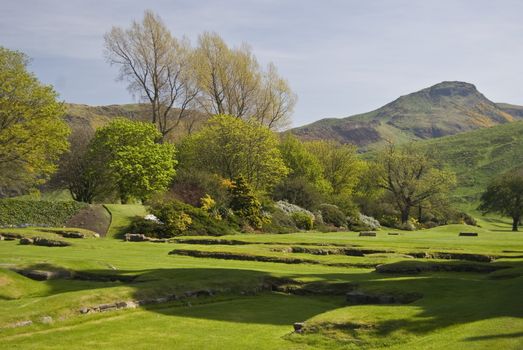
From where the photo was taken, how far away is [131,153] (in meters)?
53.1

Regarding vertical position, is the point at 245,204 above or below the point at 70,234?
above

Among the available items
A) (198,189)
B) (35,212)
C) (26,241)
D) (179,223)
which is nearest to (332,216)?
(198,189)

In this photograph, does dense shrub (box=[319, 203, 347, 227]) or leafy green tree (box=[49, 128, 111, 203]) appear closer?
leafy green tree (box=[49, 128, 111, 203])

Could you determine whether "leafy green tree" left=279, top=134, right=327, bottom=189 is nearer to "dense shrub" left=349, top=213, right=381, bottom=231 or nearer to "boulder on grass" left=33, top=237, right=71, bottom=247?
"dense shrub" left=349, top=213, right=381, bottom=231

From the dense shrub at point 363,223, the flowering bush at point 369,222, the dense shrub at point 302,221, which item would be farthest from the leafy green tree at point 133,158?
the flowering bush at point 369,222

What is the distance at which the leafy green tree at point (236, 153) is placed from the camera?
63.1 metres

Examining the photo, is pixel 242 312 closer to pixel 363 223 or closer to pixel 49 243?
pixel 49 243

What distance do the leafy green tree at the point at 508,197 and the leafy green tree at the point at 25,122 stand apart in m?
63.0

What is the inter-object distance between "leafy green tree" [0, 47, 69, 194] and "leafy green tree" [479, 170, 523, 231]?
63046 millimetres

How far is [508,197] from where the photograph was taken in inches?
3029

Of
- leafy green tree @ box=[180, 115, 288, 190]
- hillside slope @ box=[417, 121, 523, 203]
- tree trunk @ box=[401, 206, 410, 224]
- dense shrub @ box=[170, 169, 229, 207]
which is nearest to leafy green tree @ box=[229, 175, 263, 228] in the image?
dense shrub @ box=[170, 169, 229, 207]

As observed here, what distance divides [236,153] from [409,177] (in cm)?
2990

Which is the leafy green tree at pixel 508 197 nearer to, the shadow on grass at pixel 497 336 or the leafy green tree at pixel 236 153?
the leafy green tree at pixel 236 153

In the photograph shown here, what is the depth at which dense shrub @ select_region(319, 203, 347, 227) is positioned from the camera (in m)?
64.1
